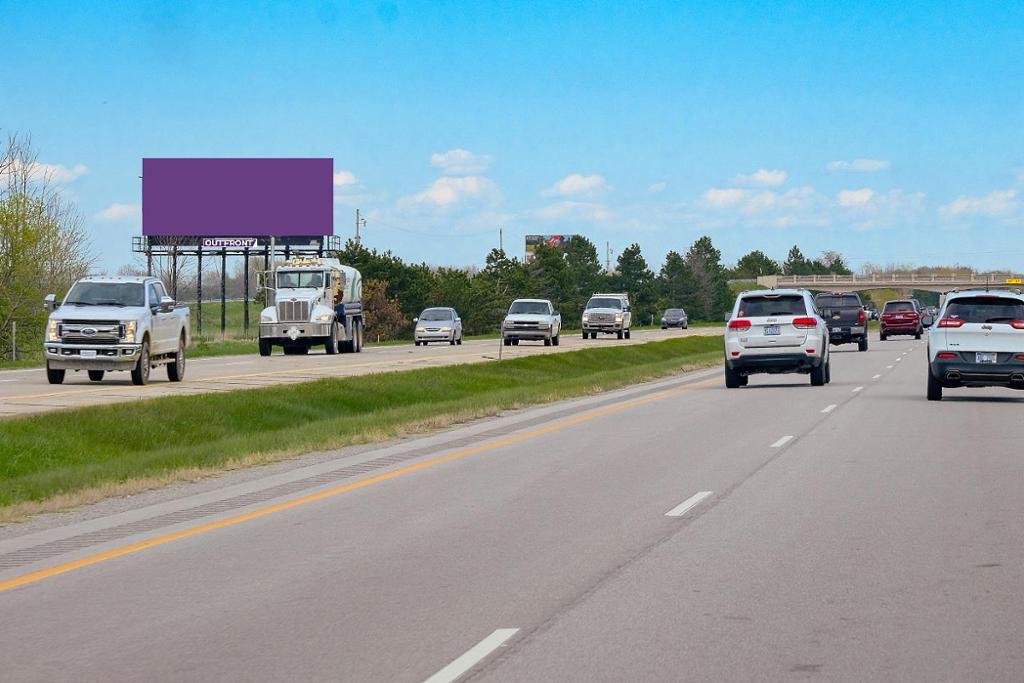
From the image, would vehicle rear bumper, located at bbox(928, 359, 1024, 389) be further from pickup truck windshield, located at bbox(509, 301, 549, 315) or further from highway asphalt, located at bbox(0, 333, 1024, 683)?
pickup truck windshield, located at bbox(509, 301, 549, 315)

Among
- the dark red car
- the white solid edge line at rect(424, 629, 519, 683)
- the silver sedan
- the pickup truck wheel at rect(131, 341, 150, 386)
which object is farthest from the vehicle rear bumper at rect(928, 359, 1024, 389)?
the dark red car

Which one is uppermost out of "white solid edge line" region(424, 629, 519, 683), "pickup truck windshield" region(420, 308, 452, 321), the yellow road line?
"pickup truck windshield" region(420, 308, 452, 321)

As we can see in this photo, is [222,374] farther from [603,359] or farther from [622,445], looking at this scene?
[622,445]

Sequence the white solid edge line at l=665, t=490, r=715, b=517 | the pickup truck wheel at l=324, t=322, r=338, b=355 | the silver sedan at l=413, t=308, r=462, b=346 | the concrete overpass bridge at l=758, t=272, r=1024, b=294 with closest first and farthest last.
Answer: the white solid edge line at l=665, t=490, r=715, b=517, the pickup truck wheel at l=324, t=322, r=338, b=355, the silver sedan at l=413, t=308, r=462, b=346, the concrete overpass bridge at l=758, t=272, r=1024, b=294

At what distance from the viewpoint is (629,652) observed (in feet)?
25.7

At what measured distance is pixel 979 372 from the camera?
90.5ft

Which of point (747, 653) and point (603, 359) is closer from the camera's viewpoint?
point (747, 653)

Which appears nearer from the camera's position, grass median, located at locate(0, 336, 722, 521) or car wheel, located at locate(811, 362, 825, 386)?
grass median, located at locate(0, 336, 722, 521)

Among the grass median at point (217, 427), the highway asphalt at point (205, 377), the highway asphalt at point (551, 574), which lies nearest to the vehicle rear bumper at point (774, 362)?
the grass median at point (217, 427)

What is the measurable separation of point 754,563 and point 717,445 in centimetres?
933

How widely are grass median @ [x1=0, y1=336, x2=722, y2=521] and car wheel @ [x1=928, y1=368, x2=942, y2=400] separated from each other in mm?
7159

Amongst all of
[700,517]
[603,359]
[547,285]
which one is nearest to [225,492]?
[700,517]

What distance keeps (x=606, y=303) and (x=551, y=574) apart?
223 feet

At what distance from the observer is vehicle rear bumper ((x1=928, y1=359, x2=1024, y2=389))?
2739cm
